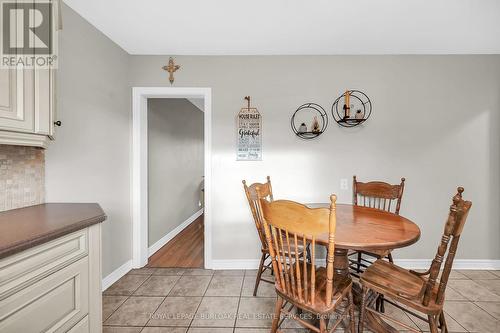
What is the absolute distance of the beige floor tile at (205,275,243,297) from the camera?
2088mm

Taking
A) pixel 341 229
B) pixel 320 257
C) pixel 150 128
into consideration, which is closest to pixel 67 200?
pixel 150 128

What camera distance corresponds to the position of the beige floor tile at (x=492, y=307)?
1809 millimetres

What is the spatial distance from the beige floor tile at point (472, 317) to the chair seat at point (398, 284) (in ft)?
2.79

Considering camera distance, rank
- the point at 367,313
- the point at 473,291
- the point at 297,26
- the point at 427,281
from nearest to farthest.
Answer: the point at 427,281, the point at 367,313, the point at 297,26, the point at 473,291

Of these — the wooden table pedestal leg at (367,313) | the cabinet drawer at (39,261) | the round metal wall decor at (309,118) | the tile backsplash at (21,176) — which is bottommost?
the wooden table pedestal leg at (367,313)

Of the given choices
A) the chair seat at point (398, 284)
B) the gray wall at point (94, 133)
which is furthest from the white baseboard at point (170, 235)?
the chair seat at point (398, 284)

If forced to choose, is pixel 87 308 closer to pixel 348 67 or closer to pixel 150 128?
pixel 150 128

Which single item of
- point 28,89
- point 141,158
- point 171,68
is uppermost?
point 171,68

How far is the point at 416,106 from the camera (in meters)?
2.52

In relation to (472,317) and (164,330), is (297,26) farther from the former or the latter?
(472,317)

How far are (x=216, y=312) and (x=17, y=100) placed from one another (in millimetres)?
1935

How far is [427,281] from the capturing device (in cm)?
118
